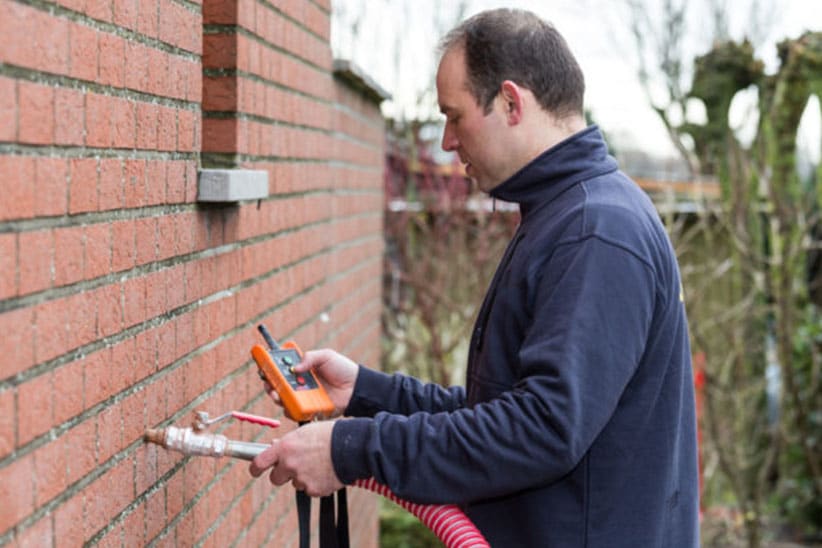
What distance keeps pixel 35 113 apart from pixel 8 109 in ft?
0.31

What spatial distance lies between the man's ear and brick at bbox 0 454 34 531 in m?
1.23

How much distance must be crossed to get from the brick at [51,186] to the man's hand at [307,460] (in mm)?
693

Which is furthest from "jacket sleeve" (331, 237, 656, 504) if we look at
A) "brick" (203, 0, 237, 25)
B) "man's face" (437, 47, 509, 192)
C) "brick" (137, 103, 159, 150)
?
"brick" (203, 0, 237, 25)

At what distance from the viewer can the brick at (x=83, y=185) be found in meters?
1.80

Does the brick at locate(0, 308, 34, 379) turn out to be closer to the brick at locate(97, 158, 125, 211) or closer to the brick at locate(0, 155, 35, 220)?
the brick at locate(0, 155, 35, 220)

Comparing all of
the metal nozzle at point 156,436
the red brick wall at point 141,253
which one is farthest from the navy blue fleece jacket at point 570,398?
the red brick wall at point 141,253

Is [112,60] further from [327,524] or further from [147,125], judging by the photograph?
[327,524]

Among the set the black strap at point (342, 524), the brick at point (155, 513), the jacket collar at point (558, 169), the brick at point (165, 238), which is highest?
the jacket collar at point (558, 169)

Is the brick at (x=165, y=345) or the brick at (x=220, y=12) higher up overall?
the brick at (x=220, y=12)

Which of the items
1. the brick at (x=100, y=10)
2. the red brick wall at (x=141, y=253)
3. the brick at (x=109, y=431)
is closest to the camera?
the red brick wall at (x=141, y=253)

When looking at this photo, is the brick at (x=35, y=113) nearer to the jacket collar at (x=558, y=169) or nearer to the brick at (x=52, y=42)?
the brick at (x=52, y=42)

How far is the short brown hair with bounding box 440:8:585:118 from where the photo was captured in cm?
240

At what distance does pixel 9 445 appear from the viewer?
159 cm

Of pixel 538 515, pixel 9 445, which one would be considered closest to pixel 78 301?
pixel 9 445
